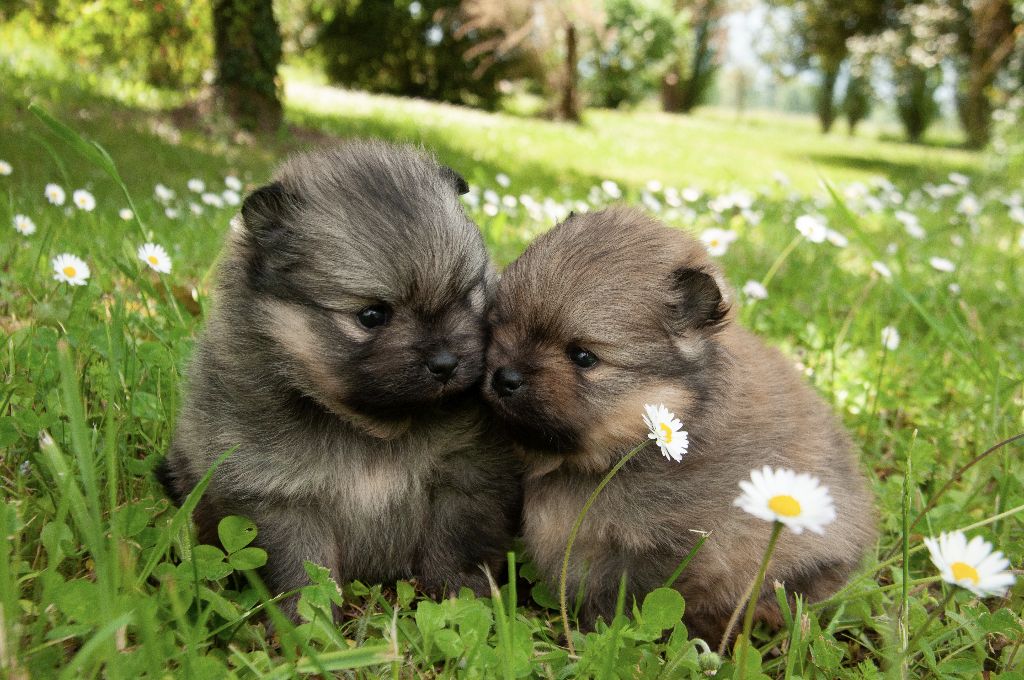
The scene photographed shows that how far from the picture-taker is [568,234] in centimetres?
238

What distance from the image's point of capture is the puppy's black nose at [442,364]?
2.19 m

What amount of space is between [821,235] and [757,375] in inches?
50.8

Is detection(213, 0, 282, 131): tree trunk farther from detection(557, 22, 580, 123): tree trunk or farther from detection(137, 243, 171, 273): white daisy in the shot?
detection(557, 22, 580, 123): tree trunk

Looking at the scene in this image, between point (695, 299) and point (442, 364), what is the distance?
74cm

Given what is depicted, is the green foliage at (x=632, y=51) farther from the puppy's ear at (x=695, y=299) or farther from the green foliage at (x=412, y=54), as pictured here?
the puppy's ear at (x=695, y=299)

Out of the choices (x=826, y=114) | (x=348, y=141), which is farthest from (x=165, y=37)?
(x=826, y=114)

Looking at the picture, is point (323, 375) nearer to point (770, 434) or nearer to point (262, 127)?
point (770, 434)

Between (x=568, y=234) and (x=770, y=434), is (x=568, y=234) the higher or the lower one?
the higher one

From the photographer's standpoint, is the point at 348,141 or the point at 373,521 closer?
the point at 373,521

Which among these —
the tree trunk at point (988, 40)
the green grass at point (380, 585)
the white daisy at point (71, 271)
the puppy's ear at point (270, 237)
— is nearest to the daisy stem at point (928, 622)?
the green grass at point (380, 585)

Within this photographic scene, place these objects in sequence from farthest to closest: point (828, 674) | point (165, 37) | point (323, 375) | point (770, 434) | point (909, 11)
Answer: point (909, 11), point (165, 37), point (770, 434), point (323, 375), point (828, 674)

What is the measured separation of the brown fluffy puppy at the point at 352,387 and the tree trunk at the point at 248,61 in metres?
7.20

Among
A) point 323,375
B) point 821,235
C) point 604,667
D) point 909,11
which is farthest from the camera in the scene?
point 909,11

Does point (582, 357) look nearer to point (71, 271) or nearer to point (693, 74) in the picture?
point (71, 271)
